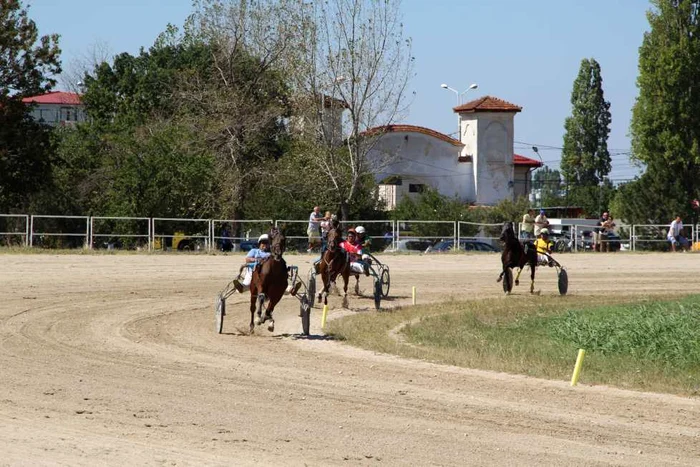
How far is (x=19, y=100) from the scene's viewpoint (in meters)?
43.9

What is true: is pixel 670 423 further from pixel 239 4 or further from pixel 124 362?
pixel 239 4

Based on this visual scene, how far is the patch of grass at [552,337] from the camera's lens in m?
16.0

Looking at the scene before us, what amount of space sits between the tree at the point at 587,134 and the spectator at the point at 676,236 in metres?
42.2

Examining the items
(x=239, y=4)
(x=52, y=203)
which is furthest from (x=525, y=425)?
(x=239, y=4)

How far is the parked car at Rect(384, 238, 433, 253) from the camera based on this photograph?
146ft

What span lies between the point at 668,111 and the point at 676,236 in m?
12.4

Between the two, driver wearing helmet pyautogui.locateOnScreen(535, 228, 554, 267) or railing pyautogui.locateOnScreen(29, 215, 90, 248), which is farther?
railing pyautogui.locateOnScreen(29, 215, 90, 248)

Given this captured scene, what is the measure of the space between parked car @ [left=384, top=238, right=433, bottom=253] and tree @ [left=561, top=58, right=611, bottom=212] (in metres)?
48.8

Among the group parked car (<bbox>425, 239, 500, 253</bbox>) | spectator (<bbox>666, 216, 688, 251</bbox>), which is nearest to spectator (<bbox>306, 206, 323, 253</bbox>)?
parked car (<bbox>425, 239, 500, 253</bbox>)

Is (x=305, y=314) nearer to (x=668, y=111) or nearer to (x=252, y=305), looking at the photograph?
(x=252, y=305)

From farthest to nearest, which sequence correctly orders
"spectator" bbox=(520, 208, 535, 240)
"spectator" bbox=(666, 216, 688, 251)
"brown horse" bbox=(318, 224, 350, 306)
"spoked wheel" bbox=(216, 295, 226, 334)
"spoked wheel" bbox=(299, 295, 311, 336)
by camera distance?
"spectator" bbox=(666, 216, 688, 251), "spectator" bbox=(520, 208, 535, 240), "brown horse" bbox=(318, 224, 350, 306), "spoked wheel" bbox=(216, 295, 226, 334), "spoked wheel" bbox=(299, 295, 311, 336)

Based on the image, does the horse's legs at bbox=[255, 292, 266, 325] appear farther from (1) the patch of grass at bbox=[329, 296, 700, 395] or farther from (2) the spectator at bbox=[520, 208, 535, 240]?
(2) the spectator at bbox=[520, 208, 535, 240]

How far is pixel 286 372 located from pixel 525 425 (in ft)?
13.5

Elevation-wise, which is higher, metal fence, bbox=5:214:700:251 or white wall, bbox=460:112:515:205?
white wall, bbox=460:112:515:205
